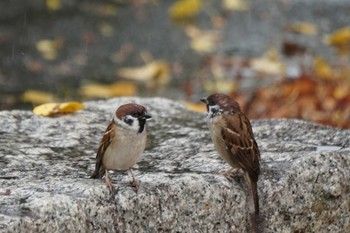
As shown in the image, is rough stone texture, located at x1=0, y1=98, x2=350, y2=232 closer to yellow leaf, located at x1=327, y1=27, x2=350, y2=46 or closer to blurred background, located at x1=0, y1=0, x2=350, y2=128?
blurred background, located at x1=0, y1=0, x2=350, y2=128

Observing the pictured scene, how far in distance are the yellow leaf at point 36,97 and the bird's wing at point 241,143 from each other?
12.3 feet

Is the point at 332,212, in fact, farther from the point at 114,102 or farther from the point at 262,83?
the point at 262,83

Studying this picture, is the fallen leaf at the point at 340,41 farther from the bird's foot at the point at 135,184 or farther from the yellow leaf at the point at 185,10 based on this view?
the bird's foot at the point at 135,184

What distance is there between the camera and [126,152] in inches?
167

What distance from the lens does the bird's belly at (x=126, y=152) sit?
13.9 ft

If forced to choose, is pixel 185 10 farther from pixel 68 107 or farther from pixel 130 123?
pixel 130 123

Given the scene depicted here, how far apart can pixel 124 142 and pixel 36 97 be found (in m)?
4.11

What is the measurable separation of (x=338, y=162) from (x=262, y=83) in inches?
181

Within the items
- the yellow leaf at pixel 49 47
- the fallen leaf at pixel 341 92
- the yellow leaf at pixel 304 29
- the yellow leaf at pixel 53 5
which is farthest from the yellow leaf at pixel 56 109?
the yellow leaf at pixel 304 29

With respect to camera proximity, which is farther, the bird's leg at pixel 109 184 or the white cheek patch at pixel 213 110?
the white cheek patch at pixel 213 110

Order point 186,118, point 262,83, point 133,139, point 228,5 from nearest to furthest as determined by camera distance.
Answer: point 133,139 → point 186,118 → point 262,83 → point 228,5

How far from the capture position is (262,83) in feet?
30.9

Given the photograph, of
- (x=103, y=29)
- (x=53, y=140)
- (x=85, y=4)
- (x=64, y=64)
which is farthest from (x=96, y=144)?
(x=85, y=4)

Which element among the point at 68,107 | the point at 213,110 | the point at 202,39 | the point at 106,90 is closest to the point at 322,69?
the point at 202,39
